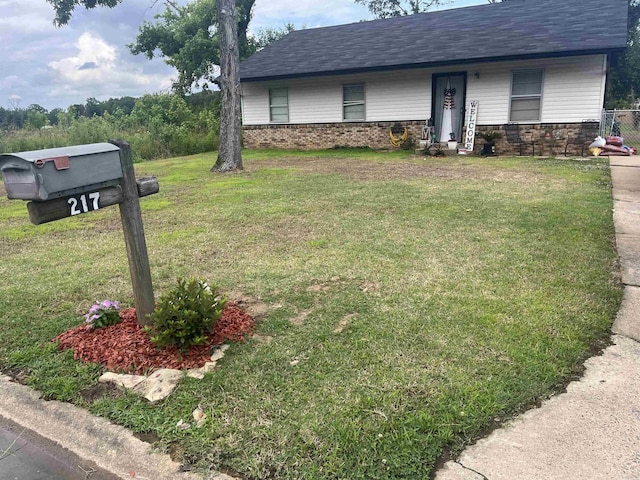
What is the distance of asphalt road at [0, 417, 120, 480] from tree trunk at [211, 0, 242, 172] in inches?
387

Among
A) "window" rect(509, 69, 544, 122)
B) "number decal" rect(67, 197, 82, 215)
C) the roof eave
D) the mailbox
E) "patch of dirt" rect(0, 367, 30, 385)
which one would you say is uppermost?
the roof eave

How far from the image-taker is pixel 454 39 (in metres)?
14.5

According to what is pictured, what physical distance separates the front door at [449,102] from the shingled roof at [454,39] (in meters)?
Answer: 0.92

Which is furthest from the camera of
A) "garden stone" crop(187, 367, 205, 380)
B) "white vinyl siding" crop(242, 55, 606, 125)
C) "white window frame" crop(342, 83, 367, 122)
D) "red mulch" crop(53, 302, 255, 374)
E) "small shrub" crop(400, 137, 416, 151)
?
"white window frame" crop(342, 83, 367, 122)

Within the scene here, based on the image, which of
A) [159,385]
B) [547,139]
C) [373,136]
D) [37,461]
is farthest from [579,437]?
[373,136]

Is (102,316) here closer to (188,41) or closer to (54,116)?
(54,116)

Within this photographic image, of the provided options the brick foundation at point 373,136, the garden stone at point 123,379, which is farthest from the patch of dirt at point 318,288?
the brick foundation at point 373,136

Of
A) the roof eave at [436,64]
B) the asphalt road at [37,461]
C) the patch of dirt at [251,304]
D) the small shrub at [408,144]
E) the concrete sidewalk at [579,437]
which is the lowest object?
the asphalt road at [37,461]

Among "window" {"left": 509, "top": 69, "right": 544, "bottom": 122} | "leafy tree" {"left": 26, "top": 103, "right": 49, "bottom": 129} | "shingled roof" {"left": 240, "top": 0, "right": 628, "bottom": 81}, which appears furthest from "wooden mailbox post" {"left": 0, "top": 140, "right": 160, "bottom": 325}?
"leafy tree" {"left": 26, "top": 103, "right": 49, "bottom": 129}

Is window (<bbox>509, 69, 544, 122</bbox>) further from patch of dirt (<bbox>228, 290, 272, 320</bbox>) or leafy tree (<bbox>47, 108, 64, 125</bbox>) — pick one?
leafy tree (<bbox>47, 108, 64, 125</bbox>)

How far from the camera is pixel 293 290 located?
3.95 meters

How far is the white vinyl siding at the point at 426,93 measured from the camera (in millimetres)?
12469

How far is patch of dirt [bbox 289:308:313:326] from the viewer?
3338 millimetres

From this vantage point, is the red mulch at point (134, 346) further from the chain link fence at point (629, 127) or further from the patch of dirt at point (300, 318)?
the chain link fence at point (629, 127)
